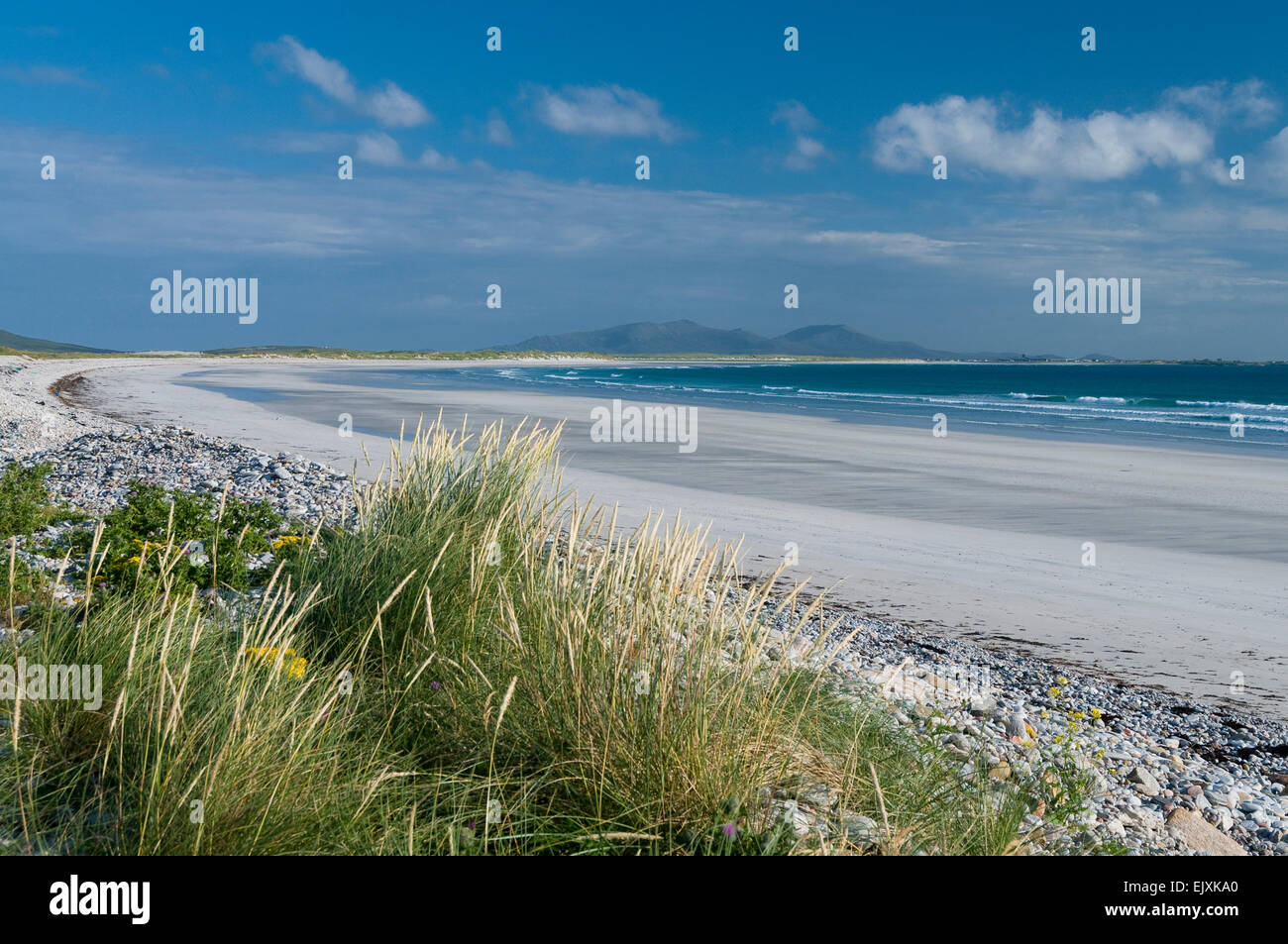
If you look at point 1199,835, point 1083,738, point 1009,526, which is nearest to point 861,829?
point 1199,835

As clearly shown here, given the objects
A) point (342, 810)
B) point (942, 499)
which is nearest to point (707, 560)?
point (342, 810)

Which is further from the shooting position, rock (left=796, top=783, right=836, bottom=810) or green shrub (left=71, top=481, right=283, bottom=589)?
green shrub (left=71, top=481, right=283, bottom=589)

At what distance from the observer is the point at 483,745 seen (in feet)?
11.1

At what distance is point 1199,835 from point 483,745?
337 cm

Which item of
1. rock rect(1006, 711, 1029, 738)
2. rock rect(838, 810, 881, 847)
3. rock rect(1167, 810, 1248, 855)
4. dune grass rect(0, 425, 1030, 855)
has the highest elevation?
dune grass rect(0, 425, 1030, 855)

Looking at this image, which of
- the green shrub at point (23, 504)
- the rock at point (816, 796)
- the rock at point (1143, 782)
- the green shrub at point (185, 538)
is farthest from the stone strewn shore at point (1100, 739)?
the green shrub at point (23, 504)

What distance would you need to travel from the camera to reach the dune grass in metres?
2.80

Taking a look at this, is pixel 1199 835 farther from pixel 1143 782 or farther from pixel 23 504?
pixel 23 504

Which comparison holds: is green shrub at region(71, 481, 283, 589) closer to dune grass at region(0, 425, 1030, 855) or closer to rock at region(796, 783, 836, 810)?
dune grass at region(0, 425, 1030, 855)

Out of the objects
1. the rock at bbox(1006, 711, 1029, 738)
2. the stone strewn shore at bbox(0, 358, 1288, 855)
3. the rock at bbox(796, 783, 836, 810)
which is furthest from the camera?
the rock at bbox(1006, 711, 1029, 738)

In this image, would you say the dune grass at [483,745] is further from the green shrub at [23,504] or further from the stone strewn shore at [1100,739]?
the green shrub at [23,504]

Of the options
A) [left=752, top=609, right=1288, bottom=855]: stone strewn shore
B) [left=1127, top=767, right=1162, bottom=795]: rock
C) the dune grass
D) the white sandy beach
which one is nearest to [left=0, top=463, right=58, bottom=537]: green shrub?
the dune grass

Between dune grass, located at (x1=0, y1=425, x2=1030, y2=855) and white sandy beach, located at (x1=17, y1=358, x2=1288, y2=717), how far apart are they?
245cm
